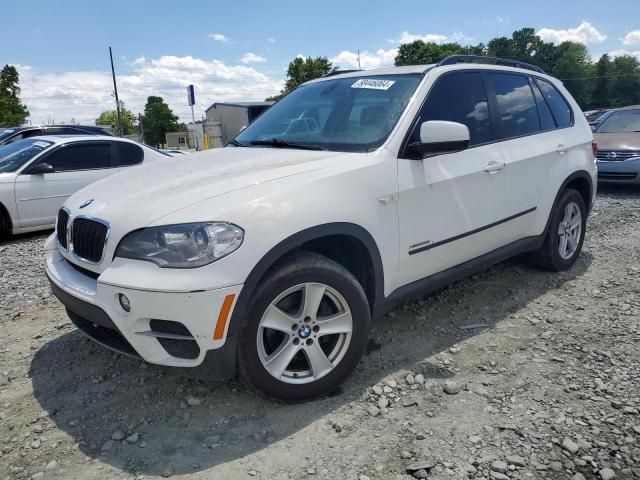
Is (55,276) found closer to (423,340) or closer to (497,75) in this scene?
(423,340)

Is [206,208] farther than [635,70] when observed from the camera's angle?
No

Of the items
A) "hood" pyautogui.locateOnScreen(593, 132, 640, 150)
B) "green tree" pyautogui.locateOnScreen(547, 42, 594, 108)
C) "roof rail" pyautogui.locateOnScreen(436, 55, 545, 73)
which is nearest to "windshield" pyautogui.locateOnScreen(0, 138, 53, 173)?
"roof rail" pyautogui.locateOnScreen(436, 55, 545, 73)

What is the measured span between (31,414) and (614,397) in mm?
3116

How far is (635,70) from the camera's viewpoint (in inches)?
3118

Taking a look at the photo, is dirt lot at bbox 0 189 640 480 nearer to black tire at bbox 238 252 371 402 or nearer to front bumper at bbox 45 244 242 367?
black tire at bbox 238 252 371 402

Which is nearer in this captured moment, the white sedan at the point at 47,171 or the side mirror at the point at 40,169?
the white sedan at the point at 47,171

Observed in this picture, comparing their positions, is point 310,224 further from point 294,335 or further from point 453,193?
point 453,193

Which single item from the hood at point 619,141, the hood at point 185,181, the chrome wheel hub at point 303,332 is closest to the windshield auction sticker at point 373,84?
the hood at point 185,181

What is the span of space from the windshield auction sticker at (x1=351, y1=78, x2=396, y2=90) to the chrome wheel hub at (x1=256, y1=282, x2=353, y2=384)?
1.57 metres

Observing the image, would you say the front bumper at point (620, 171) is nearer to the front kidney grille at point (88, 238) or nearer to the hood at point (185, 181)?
the hood at point (185, 181)

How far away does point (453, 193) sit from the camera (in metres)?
3.37

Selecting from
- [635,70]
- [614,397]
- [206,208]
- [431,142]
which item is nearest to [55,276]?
[206,208]

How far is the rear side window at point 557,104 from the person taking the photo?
15.1 ft

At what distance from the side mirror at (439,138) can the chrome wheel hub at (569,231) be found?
2.11 meters
